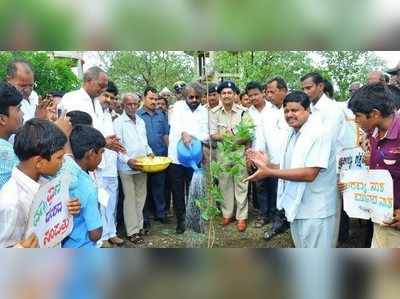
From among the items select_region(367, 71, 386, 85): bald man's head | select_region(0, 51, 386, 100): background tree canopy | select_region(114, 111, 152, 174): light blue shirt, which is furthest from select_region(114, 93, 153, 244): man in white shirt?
select_region(367, 71, 386, 85): bald man's head

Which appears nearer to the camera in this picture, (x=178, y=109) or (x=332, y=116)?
(x=332, y=116)

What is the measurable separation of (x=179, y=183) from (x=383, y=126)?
55.9 inches

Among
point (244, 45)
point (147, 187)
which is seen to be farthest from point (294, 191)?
point (147, 187)

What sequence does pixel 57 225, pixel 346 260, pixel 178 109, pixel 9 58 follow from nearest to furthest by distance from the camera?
pixel 57 225, pixel 346 260, pixel 9 58, pixel 178 109

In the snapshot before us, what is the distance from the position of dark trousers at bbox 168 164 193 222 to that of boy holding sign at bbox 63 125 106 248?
1147 millimetres

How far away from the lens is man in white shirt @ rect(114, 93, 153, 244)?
2.64m

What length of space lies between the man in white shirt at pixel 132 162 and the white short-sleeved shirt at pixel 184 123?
15 centimetres

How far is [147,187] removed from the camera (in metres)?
2.93

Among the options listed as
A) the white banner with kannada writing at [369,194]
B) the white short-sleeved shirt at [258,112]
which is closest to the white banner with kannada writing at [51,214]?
the white banner with kannada writing at [369,194]

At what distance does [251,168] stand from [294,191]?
0.45m

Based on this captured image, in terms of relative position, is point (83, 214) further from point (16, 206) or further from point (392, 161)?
point (392, 161)

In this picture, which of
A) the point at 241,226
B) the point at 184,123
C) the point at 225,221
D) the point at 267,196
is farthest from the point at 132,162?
the point at 267,196

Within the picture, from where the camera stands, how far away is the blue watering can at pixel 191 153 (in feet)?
8.55

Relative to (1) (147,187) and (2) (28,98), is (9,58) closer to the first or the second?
(2) (28,98)
